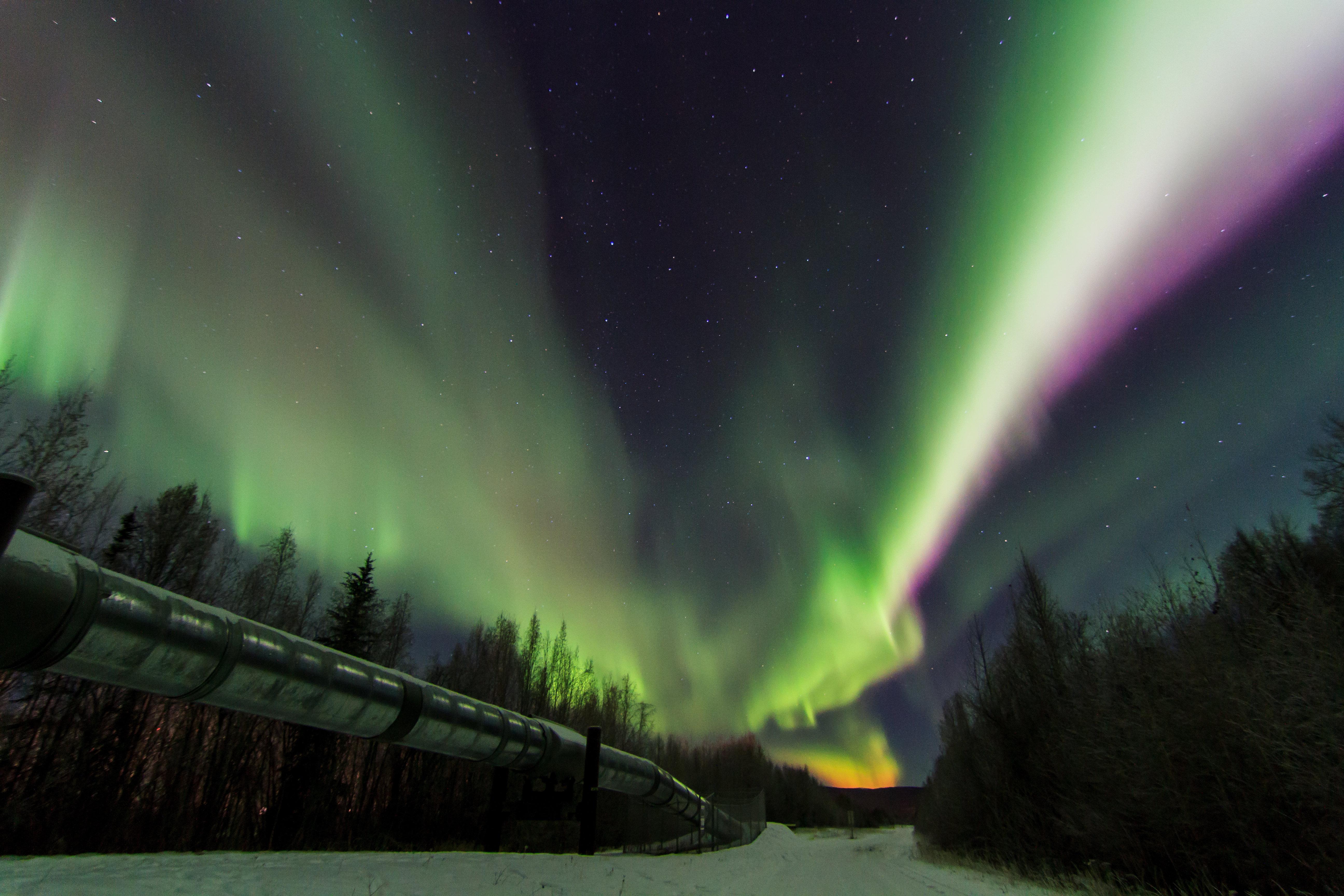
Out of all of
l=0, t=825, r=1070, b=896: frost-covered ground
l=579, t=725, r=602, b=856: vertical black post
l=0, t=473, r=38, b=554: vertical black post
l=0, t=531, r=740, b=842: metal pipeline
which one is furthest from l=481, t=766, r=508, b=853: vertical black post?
l=0, t=473, r=38, b=554: vertical black post

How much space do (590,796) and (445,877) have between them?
6.83 m

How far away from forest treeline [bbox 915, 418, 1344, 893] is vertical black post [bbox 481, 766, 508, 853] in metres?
16.4

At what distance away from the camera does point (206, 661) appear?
9250mm

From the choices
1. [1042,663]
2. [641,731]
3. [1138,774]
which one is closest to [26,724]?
[1138,774]

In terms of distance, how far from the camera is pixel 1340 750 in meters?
11.9

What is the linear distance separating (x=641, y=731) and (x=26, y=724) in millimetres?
57812

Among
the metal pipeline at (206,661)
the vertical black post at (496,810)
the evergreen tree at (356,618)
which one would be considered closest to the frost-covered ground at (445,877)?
the metal pipeline at (206,661)

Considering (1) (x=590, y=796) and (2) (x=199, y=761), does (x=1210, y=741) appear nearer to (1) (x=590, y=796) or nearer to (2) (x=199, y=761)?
(1) (x=590, y=796)

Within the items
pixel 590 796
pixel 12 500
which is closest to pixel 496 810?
pixel 590 796

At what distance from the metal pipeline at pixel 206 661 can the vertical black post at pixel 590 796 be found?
5.61 feet

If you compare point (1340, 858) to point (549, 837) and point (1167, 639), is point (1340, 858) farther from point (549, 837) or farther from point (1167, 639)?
point (549, 837)

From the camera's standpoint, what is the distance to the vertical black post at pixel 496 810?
14.5 metres

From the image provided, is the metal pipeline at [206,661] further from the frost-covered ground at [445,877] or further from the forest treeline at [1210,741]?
the forest treeline at [1210,741]

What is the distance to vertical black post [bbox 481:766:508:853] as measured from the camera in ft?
47.7
